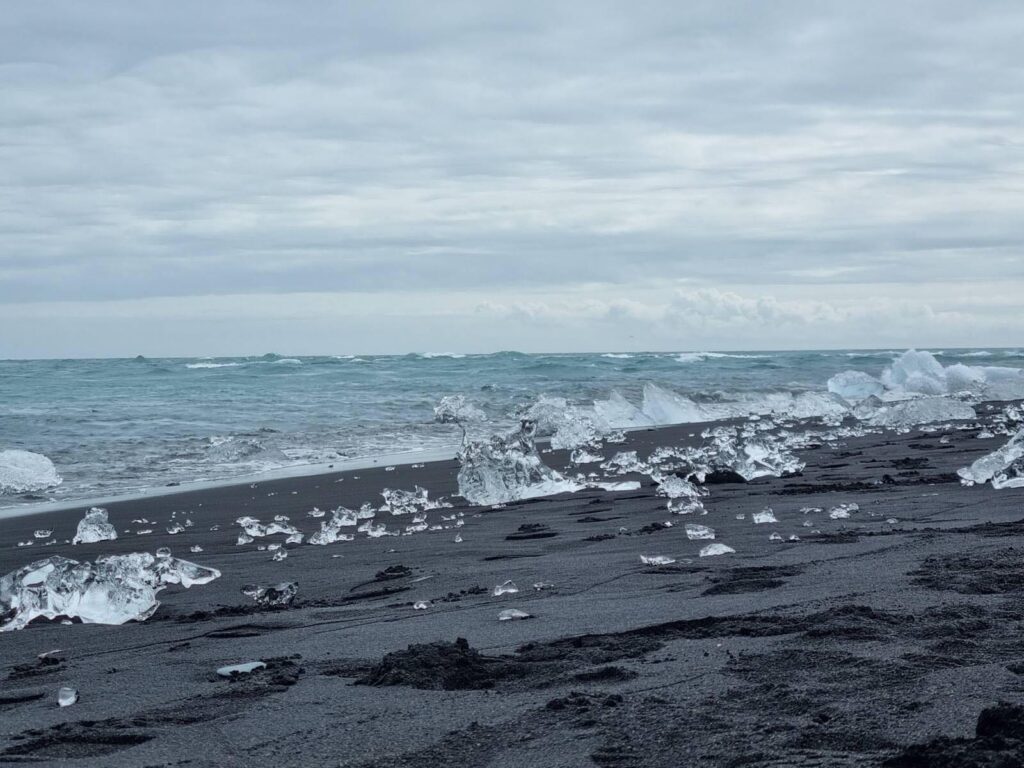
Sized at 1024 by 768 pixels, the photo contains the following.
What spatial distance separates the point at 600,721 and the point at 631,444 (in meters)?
11.5

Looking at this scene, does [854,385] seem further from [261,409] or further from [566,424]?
[261,409]

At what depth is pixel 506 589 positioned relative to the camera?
165 inches

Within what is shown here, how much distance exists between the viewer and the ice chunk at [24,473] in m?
10.7

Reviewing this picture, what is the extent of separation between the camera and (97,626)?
13.7 feet

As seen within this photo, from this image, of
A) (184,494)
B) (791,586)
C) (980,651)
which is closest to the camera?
(980,651)

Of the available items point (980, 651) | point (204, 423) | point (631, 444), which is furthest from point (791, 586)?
point (204, 423)

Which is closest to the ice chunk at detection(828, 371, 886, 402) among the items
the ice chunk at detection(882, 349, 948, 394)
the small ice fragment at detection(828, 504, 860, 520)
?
the ice chunk at detection(882, 349, 948, 394)

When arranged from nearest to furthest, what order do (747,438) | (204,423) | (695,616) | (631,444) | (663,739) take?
(663,739)
(695,616)
(747,438)
(631,444)
(204,423)

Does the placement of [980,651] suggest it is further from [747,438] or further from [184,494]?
[184,494]

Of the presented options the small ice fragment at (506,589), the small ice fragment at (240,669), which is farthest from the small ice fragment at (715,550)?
Answer: the small ice fragment at (240,669)

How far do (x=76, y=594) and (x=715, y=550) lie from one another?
2.75m

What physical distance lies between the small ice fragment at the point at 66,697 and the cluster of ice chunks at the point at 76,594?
1353 millimetres

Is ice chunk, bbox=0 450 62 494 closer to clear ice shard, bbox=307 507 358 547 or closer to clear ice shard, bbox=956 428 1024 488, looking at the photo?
clear ice shard, bbox=307 507 358 547

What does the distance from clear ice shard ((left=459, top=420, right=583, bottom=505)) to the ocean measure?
406 cm
